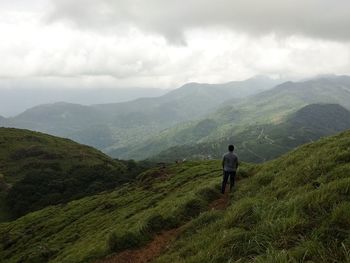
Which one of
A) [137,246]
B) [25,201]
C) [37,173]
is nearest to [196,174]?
[137,246]

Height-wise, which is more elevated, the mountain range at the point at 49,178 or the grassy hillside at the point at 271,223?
the grassy hillside at the point at 271,223

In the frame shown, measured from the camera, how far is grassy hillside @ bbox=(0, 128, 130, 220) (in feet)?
415

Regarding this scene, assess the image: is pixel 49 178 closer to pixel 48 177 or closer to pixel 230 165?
pixel 48 177

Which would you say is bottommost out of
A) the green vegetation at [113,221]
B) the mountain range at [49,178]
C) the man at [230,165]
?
the mountain range at [49,178]

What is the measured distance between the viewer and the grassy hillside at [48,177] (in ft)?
415

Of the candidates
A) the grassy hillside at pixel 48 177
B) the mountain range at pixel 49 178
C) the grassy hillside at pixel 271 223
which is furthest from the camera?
the grassy hillside at pixel 48 177

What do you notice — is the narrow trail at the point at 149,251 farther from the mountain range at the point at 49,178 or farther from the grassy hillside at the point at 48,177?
the grassy hillside at the point at 48,177

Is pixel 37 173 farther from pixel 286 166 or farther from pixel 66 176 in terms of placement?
pixel 286 166

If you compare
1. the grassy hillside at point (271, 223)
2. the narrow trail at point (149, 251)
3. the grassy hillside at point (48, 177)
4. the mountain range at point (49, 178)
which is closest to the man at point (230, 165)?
the grassy hillside at point (271, 223)

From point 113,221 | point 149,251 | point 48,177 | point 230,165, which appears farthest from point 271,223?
point 48,177

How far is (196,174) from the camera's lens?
57500 millimetres

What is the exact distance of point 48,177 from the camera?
→ 15212 cm

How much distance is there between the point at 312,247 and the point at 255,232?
10.5 ft

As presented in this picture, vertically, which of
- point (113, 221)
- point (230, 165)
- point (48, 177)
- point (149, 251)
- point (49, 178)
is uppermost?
point (230, 165)
